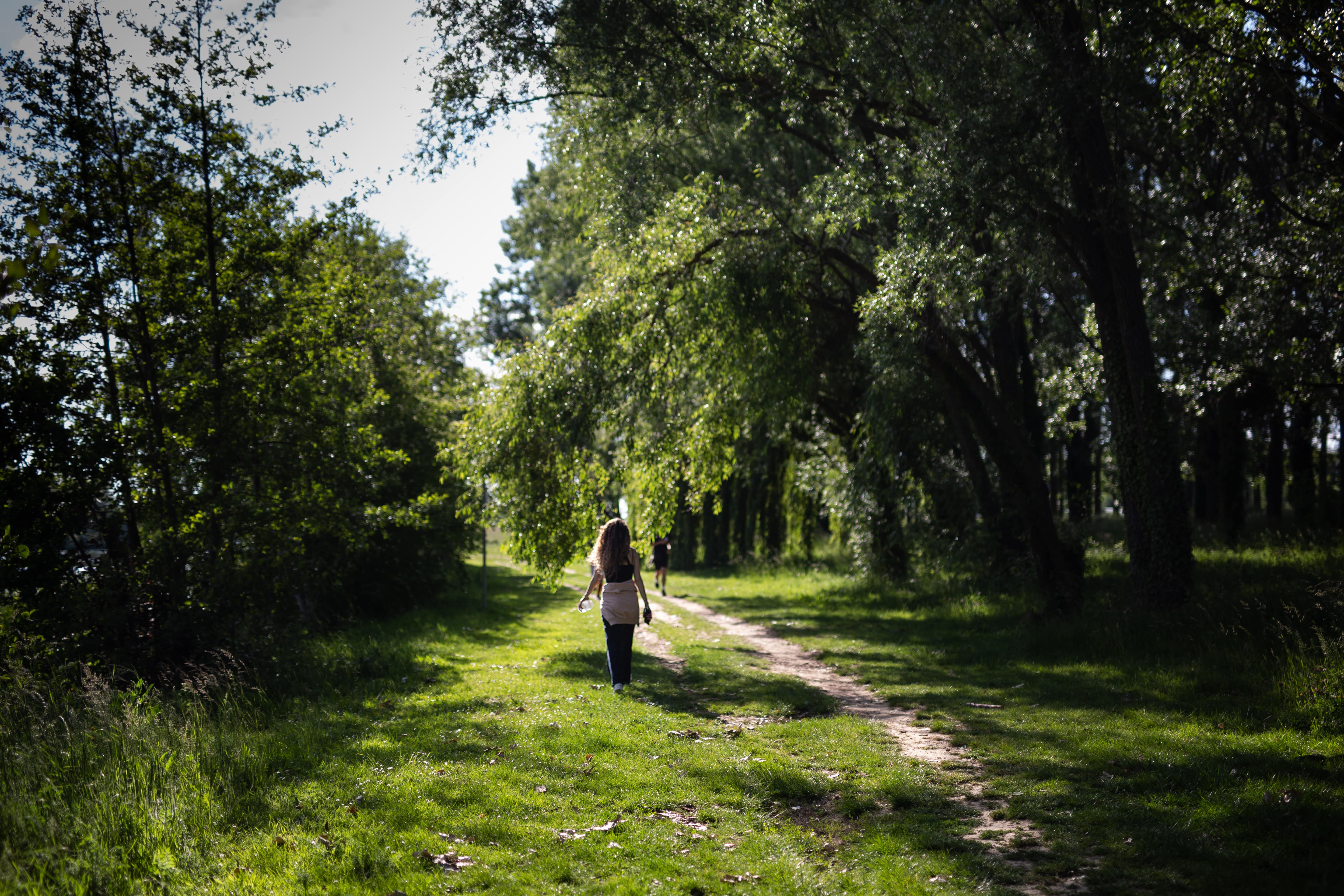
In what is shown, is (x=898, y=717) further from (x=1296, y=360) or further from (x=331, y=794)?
(x=1296, y=360)

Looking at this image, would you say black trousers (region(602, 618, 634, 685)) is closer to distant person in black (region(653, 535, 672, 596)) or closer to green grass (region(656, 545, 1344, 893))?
green grass (region(656, 545, 1344, 893))

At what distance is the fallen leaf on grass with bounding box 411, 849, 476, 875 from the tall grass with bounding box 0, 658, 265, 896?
1271 millimetres

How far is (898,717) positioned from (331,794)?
18.3 feet

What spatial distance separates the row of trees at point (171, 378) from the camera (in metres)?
9.52

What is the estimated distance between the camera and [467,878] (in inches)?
192

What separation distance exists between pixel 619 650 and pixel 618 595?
0.69 metres

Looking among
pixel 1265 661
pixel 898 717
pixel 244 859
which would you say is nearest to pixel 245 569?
pixel 244 859

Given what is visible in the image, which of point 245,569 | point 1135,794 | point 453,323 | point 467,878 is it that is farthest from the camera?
point 453,323

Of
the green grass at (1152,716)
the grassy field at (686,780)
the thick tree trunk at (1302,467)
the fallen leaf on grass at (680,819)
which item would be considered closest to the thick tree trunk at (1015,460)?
the green grass at (1152,716)

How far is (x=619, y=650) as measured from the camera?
1028 centimetres

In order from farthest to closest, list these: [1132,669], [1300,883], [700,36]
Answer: [700,36] → [1132,669] → [1300,883]

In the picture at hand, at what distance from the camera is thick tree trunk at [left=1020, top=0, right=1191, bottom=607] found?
1134cm

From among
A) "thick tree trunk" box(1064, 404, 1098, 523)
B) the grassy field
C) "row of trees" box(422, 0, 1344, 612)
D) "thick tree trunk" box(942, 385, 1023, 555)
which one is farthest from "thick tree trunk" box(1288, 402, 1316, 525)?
the grassy field

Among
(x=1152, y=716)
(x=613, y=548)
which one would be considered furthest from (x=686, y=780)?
(x=1152, y=716)
